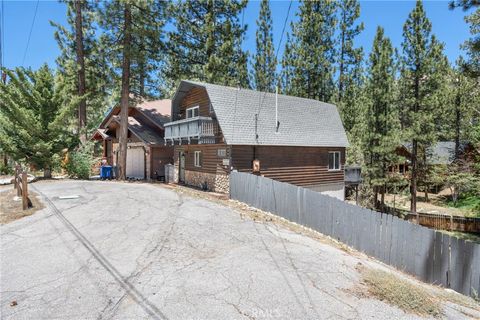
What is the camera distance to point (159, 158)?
24094 millimetres

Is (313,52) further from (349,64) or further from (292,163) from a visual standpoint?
(292,163)

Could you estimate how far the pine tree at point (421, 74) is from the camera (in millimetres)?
22609

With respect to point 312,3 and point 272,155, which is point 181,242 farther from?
point 312,3

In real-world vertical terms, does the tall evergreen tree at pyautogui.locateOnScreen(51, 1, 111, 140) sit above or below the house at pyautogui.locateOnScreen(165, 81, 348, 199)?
above

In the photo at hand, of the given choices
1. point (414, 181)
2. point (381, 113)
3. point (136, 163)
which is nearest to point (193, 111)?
point (136, 163)

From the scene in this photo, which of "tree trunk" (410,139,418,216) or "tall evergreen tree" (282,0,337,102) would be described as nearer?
"tree trunk" (410,139,418,216)

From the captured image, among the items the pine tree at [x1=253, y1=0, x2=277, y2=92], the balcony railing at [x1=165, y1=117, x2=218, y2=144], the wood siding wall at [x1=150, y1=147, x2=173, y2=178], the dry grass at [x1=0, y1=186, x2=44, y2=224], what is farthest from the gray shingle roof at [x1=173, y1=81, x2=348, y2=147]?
the pine tree at [x1=253, y1=0, x2=277, y2=92]

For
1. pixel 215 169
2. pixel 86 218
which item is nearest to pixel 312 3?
pixel 215 169

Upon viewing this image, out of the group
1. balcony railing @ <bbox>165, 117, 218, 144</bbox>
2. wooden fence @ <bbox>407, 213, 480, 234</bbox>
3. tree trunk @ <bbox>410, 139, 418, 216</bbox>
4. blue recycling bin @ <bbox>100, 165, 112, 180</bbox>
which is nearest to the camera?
balcony railing @ <bbox>165, 117, 218, 144</bbox>

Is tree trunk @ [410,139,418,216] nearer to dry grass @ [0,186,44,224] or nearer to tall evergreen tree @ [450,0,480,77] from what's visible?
tall evergreen tree @ [450,0,480,77]

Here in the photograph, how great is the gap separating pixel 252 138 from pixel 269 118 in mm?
2525

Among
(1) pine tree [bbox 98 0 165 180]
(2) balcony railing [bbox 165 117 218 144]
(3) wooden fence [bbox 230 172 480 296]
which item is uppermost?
(1) pine tree [bbox 98 0 165 180]

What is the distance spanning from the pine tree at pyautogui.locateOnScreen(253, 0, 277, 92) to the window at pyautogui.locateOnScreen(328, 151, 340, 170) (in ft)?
46.3

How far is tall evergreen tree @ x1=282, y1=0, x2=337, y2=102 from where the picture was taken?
32500 millimetres
